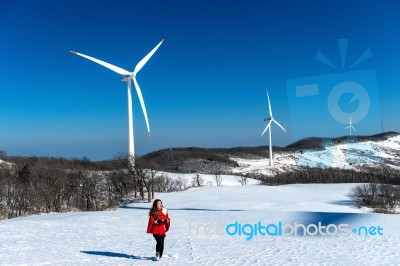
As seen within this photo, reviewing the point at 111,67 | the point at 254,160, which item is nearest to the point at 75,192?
the point at 111,67

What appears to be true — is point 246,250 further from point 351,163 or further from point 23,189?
point 351,163

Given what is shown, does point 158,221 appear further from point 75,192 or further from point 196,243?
point 75,192

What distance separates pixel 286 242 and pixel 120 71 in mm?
29677

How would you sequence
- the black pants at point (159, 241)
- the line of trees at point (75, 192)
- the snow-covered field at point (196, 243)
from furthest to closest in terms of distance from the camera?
1. the line of trees at point (75, 192)
2. the snow-covered field at point (196, 243)
3. the black pants at point (159, 241)

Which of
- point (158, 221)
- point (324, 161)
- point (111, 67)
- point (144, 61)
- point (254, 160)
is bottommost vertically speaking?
point (158, 221)

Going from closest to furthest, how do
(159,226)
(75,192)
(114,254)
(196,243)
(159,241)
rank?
(159,226) < (159,241) < (114,254) < (196,243) < (75,192)

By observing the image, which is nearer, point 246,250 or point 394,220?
point 246,250

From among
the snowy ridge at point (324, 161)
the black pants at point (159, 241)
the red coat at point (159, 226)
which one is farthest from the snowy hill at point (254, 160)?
the red coat at point (159, 226)

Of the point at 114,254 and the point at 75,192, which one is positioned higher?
the point at 75,192

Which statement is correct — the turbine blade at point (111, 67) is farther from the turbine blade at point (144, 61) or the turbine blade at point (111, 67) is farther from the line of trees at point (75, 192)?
the line of trees at point (75, 192)

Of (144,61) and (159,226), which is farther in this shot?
(144,61)

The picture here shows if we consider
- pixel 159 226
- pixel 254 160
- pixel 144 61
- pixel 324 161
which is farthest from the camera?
pixel 254 160

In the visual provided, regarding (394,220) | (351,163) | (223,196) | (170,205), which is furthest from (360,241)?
(351,163)

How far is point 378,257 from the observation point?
11.6 metres
